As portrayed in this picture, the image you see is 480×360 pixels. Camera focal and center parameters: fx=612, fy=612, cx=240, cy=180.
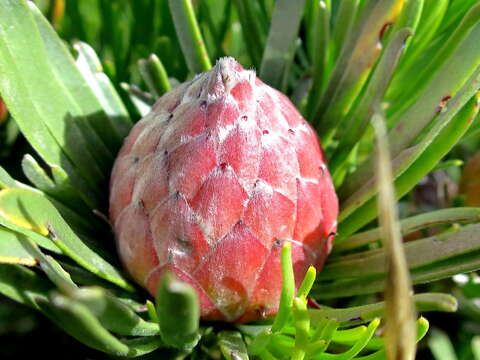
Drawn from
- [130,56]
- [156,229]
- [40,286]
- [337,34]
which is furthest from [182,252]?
[130,56]

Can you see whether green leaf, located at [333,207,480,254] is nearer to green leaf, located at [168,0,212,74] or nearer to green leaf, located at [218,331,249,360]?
green leaf, located at [218,331,249,360]

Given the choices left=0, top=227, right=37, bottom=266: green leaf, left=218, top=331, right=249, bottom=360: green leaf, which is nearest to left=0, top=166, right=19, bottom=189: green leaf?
left=0, top=227, right=37, bottom=266: green leaf

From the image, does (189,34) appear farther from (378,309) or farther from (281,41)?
(378,309)

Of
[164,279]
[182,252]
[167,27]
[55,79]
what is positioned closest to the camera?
[164,279]

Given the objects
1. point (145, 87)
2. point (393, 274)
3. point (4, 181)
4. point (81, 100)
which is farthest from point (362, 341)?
point (145, 87)

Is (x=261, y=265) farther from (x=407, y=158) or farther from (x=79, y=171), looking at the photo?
(x=79, y=171)
